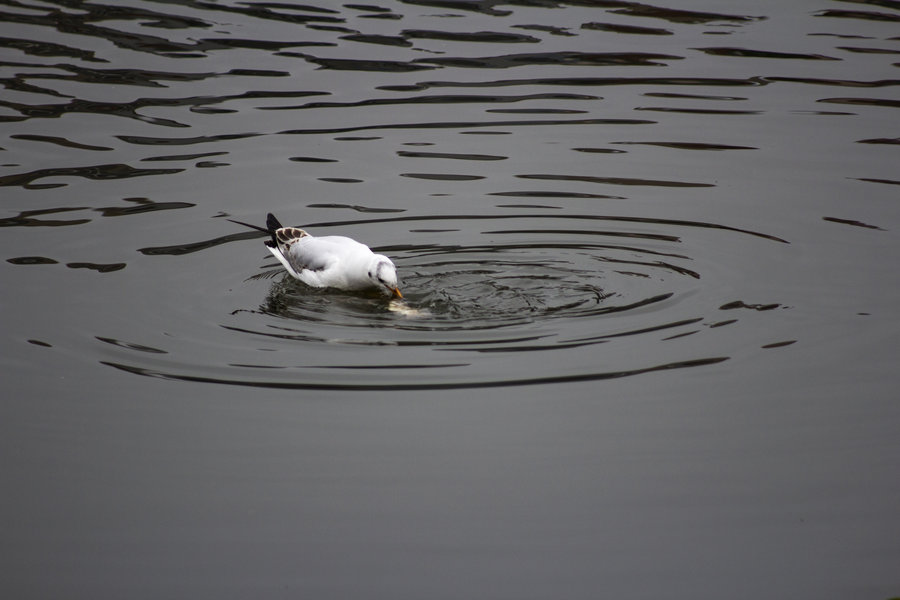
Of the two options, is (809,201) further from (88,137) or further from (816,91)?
(88,137)

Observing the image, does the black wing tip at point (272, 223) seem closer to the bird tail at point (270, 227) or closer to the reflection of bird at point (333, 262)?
the bird tail at point (270, 227)

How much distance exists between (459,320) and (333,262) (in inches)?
54.0

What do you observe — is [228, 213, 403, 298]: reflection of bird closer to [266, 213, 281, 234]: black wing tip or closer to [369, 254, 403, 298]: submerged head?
[369, 254, 403, 298]: submerged head

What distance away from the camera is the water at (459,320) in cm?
538

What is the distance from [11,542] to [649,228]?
5832 millimetres

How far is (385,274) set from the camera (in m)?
8.29

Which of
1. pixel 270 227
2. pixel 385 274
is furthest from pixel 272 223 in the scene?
pixel 385 274

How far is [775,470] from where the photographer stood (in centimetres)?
592

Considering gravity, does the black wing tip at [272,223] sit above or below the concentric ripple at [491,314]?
above

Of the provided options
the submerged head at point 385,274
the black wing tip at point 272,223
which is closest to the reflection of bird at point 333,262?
the submerged head at point 385,274

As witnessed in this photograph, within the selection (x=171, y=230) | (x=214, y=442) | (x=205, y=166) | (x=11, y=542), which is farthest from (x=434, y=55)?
(x=11, y=542)

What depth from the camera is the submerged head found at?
27.2 ft

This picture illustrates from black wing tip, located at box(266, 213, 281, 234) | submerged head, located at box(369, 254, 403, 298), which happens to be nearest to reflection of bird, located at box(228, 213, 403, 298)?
submerged head, located at box(369, 254, 403, 298)

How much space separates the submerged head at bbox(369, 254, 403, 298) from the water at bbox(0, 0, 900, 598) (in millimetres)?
205
